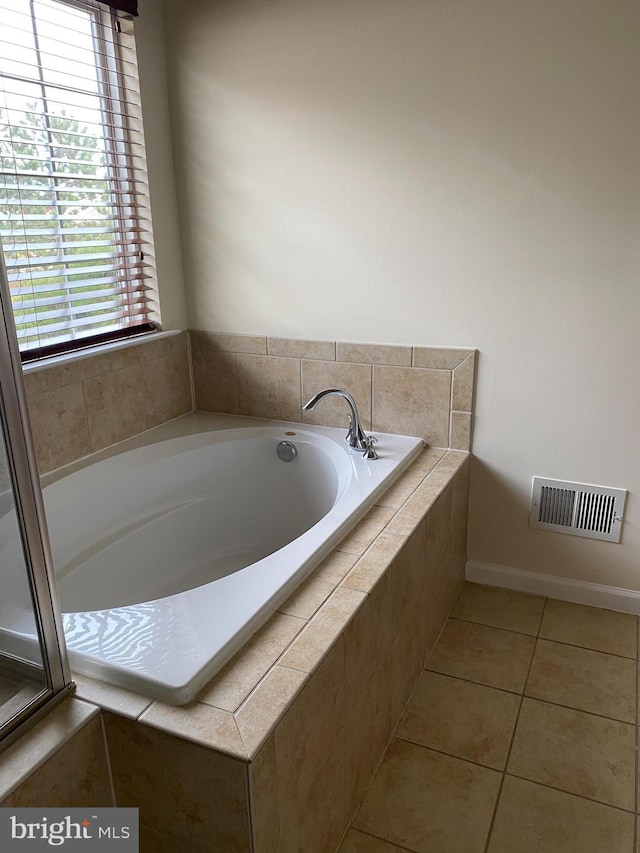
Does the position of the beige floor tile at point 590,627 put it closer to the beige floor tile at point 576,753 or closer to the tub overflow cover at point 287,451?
the beige floor tile at point 576,753

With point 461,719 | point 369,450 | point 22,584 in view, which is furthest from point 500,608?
point 22,584

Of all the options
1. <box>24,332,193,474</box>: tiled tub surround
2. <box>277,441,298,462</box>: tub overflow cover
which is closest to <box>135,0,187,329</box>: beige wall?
<box>24,332,193,474</box>: tiled tub surround

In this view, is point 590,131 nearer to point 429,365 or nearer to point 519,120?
point 519,120

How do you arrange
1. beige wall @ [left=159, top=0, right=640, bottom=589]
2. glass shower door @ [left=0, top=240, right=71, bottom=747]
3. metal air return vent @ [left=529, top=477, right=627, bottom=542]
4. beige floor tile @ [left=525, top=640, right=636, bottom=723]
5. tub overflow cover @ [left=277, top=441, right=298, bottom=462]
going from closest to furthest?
glass shower door @ [left=0, top=240, right=71, bottom=747] < beige floor tile @ [left=525, top=640, right=636, bottom=723] < beige wall @ [left=159, top=0, right=640, bottom=589] < metal air return vent @ [left=529, top=477, right=627, bottom=542] < tub overflow cover @ [left=277, top=441, right=298, bottom=462]

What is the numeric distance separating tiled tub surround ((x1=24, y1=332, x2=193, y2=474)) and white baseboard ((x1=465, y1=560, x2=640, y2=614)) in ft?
4.52

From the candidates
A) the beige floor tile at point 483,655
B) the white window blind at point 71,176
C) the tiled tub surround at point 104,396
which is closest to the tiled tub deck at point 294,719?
the beige floor tile at point 483,655

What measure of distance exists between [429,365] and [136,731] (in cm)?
161

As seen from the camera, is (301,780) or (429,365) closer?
(301,780)

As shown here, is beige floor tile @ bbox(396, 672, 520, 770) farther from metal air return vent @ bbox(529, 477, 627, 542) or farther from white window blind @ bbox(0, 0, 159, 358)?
white window blind @ bbox(0, 0, 159, 358)

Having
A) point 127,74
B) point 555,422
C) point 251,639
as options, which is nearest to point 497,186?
point 555,422

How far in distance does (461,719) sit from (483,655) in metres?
0.30

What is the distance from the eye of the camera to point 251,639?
4.66ft

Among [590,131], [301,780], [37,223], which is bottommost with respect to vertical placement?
[301,780]

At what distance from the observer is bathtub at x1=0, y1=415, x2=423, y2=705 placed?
134cm
